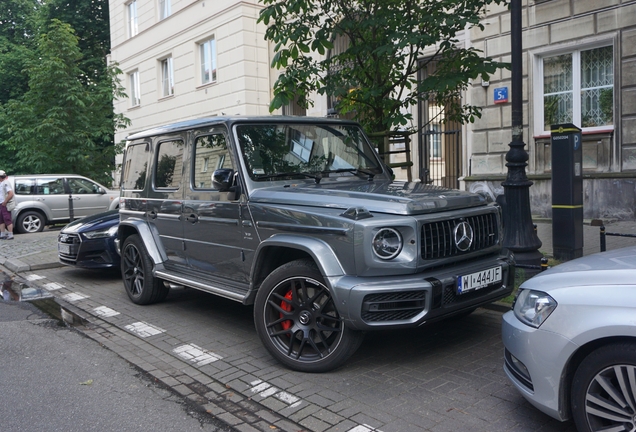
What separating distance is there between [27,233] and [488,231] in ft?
50.7

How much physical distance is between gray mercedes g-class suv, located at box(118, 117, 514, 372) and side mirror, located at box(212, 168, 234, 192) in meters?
0.01

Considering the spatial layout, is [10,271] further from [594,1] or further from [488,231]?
[594,1]

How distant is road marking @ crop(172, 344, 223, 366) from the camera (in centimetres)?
507

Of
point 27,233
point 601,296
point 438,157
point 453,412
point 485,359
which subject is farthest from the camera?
point 27,233

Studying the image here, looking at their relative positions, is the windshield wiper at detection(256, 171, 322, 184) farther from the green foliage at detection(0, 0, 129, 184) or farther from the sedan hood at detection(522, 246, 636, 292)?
the green foliage at detection(0, 0, 129, 184)

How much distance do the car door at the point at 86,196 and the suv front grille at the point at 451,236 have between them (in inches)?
606

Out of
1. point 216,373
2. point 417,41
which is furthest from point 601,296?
point 417,41

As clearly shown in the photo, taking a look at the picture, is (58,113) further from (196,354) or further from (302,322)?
→ (302,322)

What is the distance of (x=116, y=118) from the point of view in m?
20.1

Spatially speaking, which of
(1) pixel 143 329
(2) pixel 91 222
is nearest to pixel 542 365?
(1) pixel 143 329

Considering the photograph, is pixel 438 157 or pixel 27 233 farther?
pixel 27 233

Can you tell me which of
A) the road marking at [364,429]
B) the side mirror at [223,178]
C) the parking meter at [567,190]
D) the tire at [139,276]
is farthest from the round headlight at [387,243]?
the parking meter at [567,190]

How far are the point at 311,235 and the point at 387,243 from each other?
2.10 ft

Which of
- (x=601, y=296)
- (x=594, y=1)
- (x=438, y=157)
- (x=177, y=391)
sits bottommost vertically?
(x=177, y=391)
